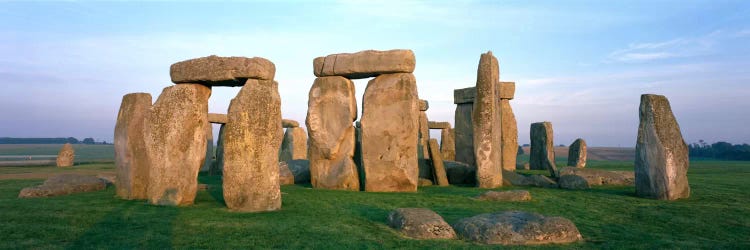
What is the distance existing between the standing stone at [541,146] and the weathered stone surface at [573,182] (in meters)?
7.20

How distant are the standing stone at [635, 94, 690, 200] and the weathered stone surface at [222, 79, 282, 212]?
24.2ft

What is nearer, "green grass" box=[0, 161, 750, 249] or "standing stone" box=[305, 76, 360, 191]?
"green grass" box=[0, 161, 750, 249]

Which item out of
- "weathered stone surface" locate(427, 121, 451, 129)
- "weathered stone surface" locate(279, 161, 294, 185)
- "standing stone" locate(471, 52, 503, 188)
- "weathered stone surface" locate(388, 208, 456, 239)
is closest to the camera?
"weathered stone surface" locate(388, 208, 456, 239)

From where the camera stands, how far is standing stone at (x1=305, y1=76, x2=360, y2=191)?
13414 millimetres

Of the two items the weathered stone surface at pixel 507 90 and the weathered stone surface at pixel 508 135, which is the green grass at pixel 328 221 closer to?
the weathered stone surface at pixel 508 135

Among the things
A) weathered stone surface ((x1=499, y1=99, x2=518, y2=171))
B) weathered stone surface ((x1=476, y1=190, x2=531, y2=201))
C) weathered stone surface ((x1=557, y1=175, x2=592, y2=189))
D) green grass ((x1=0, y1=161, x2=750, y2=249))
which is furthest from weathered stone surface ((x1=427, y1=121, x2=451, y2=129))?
weathered stone surface ((x1=476, y1=190, x2=531, y2=201))

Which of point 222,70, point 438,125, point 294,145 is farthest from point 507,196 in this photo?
point 438,125

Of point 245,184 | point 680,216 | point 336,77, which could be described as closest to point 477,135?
point 336,77

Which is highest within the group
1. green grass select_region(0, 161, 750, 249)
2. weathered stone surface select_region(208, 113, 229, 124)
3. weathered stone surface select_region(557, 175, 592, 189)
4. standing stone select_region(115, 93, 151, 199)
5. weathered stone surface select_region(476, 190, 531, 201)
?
weathered stone surface select_region(208, 113, 229, 124)

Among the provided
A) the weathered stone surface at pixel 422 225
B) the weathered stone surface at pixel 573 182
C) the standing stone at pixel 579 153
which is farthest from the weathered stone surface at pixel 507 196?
the standing stone at pixel 579 153

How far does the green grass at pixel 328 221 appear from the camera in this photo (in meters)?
6.32

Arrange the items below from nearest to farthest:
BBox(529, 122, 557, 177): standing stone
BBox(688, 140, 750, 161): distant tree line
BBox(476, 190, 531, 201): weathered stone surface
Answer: BBox(476, 190, 531, 201): weathered stone surface
BBox(529, 122, 557, 177): standing stone
BBox(688, 140, 750, 161): distant tree line

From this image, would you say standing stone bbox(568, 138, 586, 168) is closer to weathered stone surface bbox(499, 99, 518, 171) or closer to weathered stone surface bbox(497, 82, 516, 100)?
weathered stone surface bbox(499, 99, 518, 171)

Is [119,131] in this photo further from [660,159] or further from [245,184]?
[660,159]
